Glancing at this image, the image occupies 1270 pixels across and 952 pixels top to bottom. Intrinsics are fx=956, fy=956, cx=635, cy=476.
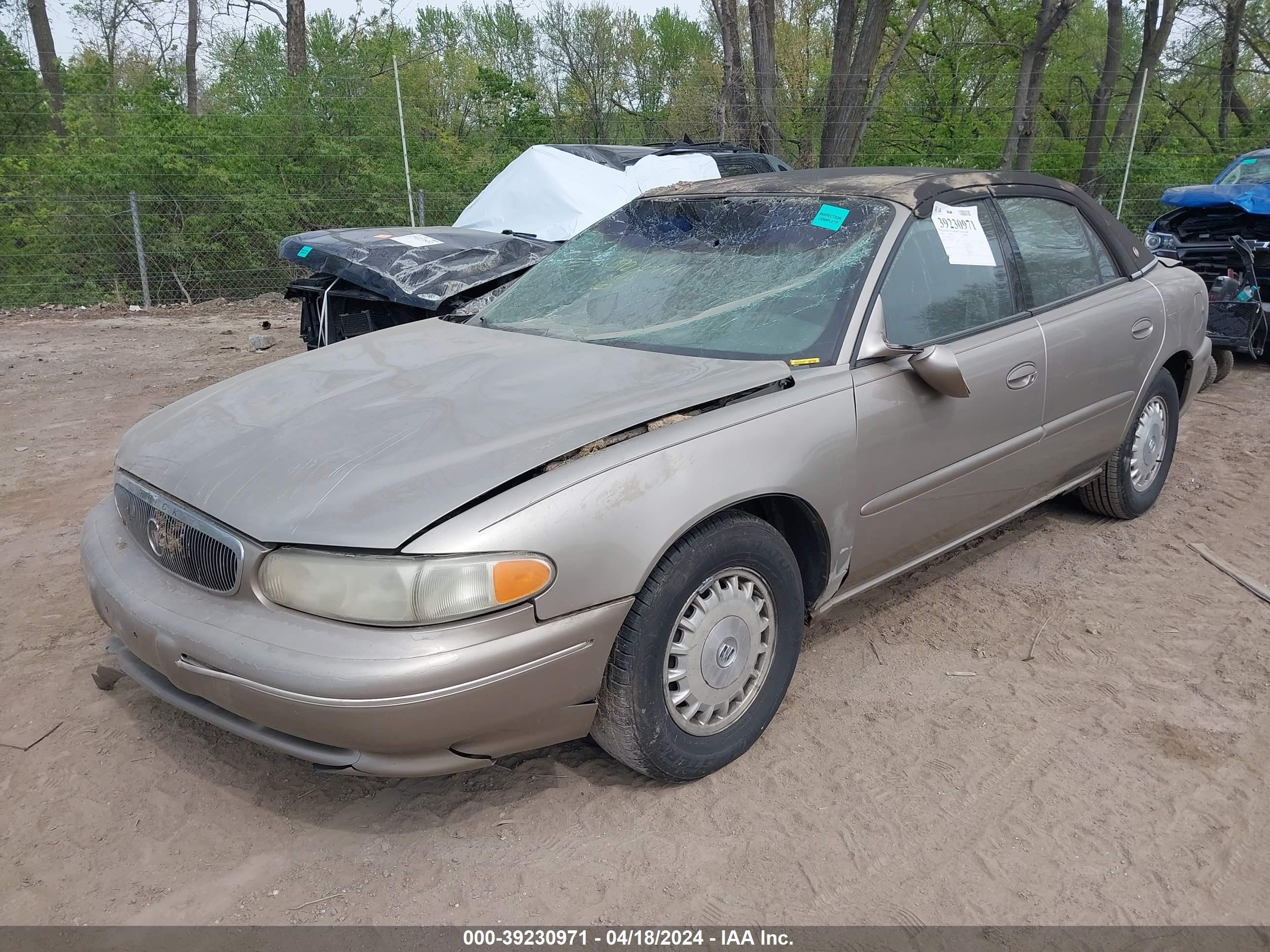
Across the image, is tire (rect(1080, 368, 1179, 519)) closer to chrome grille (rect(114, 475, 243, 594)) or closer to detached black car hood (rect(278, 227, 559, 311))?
detached black car hood (rect(278, 227, 559, 311))

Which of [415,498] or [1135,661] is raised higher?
[415,498]

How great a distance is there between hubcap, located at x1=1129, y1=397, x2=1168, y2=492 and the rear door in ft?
0.85

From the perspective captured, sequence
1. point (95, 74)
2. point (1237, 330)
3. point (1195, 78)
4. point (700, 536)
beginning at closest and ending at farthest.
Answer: point (700, 536) < point (1237, 330) < point (95, 74) < point (1195, 78)

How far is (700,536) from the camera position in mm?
2502

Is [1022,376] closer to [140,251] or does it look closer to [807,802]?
[807,802]

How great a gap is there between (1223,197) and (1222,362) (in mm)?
1270

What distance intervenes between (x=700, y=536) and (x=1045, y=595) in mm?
2040

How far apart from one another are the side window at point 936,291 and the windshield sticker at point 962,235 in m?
0.02

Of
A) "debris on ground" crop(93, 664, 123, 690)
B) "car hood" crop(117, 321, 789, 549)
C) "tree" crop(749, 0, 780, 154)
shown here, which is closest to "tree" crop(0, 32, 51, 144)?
"tree" crop(749, 0, 780, 154)

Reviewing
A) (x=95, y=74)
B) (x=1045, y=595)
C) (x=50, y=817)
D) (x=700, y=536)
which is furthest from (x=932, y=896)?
(x=95, y=74)

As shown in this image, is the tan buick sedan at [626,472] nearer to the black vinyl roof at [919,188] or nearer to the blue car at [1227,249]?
the black vinyl roof at [919,188]

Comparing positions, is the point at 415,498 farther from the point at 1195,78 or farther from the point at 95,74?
the point at 1195,78

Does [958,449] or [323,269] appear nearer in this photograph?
[958,449]

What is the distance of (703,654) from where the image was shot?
260 cm
